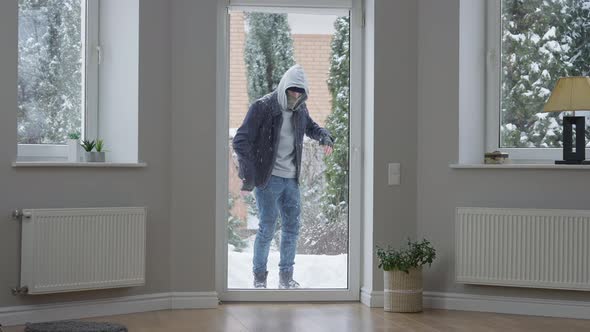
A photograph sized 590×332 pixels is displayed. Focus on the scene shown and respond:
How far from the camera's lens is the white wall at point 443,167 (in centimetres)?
557

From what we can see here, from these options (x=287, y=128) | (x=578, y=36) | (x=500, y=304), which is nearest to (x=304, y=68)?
(x=287, y=128)

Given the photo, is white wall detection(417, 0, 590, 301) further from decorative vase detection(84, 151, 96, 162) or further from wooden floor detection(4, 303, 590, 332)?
decorative vase detection(84, 151, 96, 162)

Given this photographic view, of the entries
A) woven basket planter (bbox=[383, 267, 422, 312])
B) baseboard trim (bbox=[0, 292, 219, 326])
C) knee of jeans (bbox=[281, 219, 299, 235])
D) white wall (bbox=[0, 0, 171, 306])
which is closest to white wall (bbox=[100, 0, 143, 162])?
white wall (bbox=[0, 0, 171, 306])

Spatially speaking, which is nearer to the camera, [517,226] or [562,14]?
[517,226]

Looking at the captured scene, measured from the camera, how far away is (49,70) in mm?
5418

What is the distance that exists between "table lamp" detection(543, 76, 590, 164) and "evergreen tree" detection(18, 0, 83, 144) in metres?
3.05

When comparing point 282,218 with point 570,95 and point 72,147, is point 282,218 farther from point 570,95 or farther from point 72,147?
point 570,95

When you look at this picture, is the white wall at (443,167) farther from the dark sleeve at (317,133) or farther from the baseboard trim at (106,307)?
the baseboard trim at (106,307)

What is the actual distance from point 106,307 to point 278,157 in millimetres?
1517

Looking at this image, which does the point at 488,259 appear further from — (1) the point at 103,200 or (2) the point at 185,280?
(1) the point at 103,200

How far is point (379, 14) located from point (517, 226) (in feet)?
5.43

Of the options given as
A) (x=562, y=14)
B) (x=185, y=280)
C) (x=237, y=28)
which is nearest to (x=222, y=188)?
(x=185, y=280)

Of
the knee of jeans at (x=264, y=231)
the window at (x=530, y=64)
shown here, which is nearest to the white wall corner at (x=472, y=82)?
the window at (x=530, y=64)

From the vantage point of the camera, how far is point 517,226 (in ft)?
17.7
